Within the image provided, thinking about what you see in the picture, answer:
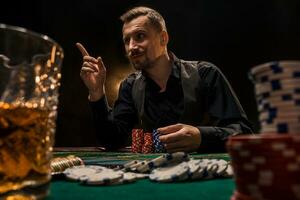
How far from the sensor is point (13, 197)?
0.63 metres

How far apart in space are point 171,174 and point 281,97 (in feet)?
1.32

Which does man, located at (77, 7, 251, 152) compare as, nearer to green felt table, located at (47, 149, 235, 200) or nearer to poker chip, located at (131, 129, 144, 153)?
poker chip, located at (131, 129, 144, 153)

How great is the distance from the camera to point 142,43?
283 cm

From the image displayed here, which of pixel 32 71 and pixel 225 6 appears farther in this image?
pixel 225 6

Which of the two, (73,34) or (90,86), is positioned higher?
(73,34)

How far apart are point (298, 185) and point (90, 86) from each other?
6.91 feet

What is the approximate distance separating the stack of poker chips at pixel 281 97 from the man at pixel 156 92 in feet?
5.63

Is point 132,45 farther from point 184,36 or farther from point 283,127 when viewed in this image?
point 184,36

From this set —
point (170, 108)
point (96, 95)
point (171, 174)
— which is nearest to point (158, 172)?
point (171, 174)

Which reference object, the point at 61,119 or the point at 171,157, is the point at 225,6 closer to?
the point at 61,119

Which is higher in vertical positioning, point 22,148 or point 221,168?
point 22,148

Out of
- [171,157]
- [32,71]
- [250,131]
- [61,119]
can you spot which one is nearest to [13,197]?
[32,71]

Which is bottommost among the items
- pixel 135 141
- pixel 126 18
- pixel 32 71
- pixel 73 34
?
pixel 135 141

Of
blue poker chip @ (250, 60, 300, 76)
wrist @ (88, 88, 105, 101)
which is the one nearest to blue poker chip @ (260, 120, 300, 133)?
blue poker chip @ (250, 60, 300, 76)
